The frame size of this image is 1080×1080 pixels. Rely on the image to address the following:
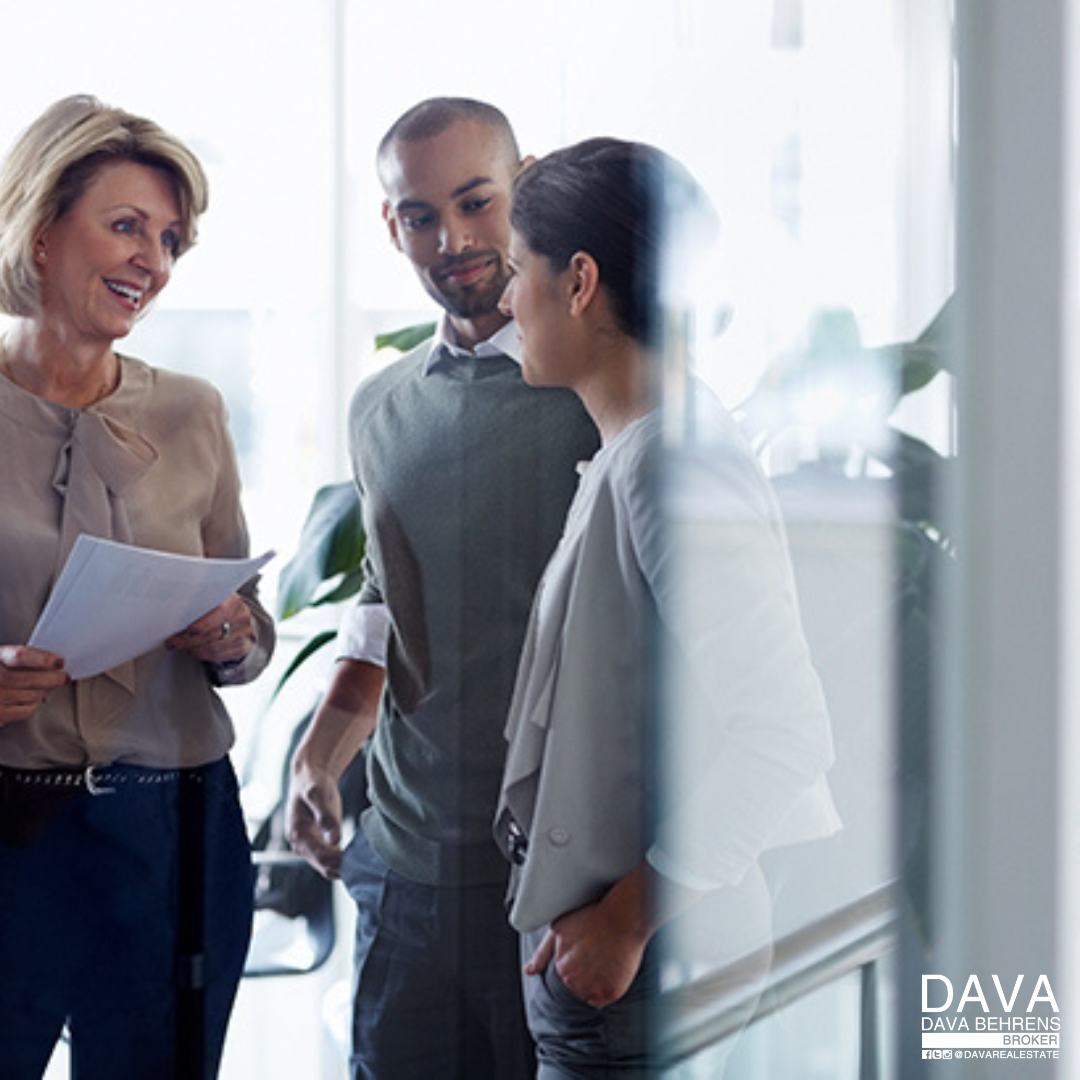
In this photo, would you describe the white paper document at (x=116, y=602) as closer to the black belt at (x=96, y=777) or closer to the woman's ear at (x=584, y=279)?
the black belt at (x=96, y=777)

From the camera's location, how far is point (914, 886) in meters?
0.88

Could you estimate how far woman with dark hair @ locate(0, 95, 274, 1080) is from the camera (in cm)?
86

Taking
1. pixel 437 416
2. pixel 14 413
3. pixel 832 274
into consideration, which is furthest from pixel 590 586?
pixel 14 413

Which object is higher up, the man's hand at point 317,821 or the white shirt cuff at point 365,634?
the white shirt cuff at point 365,634

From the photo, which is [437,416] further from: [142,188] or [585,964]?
[585,964]

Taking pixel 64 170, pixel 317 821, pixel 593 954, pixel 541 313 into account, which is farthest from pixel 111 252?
pixel 593 954

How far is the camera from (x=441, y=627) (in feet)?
2.93

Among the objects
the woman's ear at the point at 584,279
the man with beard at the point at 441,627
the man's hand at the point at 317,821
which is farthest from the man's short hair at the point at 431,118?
the man's hand at the point at 317,821

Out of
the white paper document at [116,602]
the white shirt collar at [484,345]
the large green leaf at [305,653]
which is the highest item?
the white shirt collar at [484,345]

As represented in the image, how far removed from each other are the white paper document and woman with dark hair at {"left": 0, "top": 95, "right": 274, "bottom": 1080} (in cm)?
1

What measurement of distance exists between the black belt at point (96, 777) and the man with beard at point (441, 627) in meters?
0.09

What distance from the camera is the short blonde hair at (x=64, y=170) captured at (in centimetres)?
86

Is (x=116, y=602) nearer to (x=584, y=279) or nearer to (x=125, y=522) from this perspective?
(x=125, y=522)

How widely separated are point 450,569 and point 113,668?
230 millimetres
